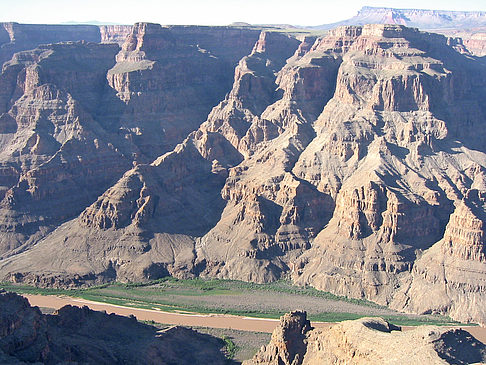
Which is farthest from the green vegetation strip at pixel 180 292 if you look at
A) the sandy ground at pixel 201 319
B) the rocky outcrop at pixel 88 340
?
the rocky outcrop at pixel 88 340

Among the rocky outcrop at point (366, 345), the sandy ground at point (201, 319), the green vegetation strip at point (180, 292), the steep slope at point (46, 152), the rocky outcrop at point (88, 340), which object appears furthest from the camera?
the steep slope at point (46, 152)

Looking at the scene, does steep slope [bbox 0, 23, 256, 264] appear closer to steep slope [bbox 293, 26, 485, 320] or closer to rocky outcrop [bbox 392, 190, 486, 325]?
steep slope [bbox 293, 26, 485, 320]

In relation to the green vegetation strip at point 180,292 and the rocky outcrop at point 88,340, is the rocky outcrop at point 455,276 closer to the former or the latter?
the green vegetation strip at point 180,292

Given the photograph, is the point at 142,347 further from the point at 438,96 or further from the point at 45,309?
the point at 438,96

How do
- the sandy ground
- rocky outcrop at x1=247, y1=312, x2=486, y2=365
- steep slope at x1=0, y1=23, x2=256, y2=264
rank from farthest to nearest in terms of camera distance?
steep slope at x1=0, y1=23, x2=256, y2=264
the sandy ground
rocky outcrop at x1=247, y1=312, x2=486, y2=365

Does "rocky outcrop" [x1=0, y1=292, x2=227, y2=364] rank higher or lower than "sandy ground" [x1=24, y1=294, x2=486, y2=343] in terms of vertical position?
A: higher

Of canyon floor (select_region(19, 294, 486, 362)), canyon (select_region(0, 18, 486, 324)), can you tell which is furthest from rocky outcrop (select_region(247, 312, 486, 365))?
canyon (select_region(0, 18, 486, 324))

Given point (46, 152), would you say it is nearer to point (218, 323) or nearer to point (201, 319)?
point (201, 319)
